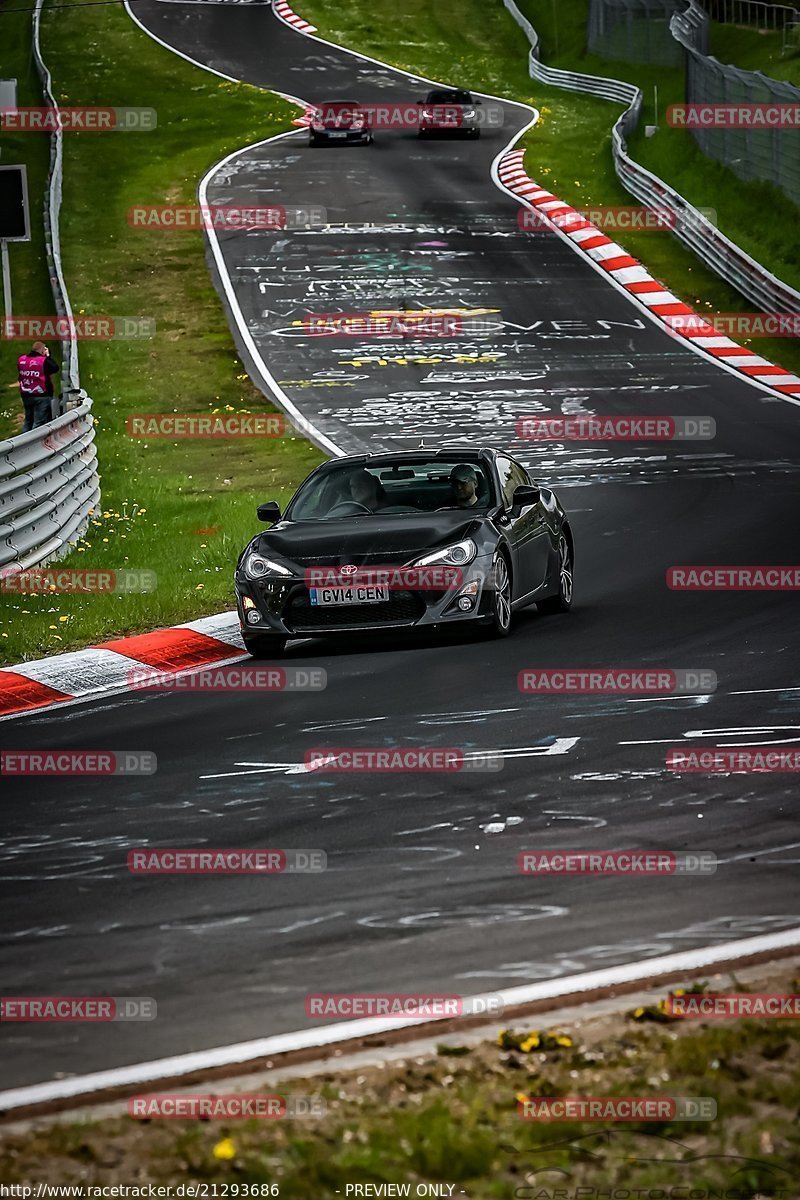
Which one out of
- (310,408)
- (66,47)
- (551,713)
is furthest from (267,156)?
(551,713)

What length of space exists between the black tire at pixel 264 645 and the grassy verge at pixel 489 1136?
770 centimetres

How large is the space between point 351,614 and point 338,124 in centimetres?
3790

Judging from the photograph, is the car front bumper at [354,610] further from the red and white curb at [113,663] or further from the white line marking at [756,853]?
the white line marking at [756,853]

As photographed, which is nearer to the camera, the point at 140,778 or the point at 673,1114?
the point at 673,1114

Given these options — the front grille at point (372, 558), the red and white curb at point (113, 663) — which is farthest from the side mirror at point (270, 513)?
the red and white curb at point (113, 663)

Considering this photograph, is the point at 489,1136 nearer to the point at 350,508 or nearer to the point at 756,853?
the point at 756,853

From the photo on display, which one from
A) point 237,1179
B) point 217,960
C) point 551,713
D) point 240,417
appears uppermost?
point 237,1179

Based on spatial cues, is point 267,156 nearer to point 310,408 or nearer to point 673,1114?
point 310,408

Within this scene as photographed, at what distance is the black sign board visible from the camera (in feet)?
68.3

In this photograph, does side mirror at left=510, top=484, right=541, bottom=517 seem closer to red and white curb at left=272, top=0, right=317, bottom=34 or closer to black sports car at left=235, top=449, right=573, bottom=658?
black sports car at left=235, top=449, right=573, bottom=658

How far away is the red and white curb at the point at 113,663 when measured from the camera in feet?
38.0

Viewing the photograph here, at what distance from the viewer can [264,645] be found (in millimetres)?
12781

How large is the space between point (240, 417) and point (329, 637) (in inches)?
566

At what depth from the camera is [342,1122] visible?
4637 mm
